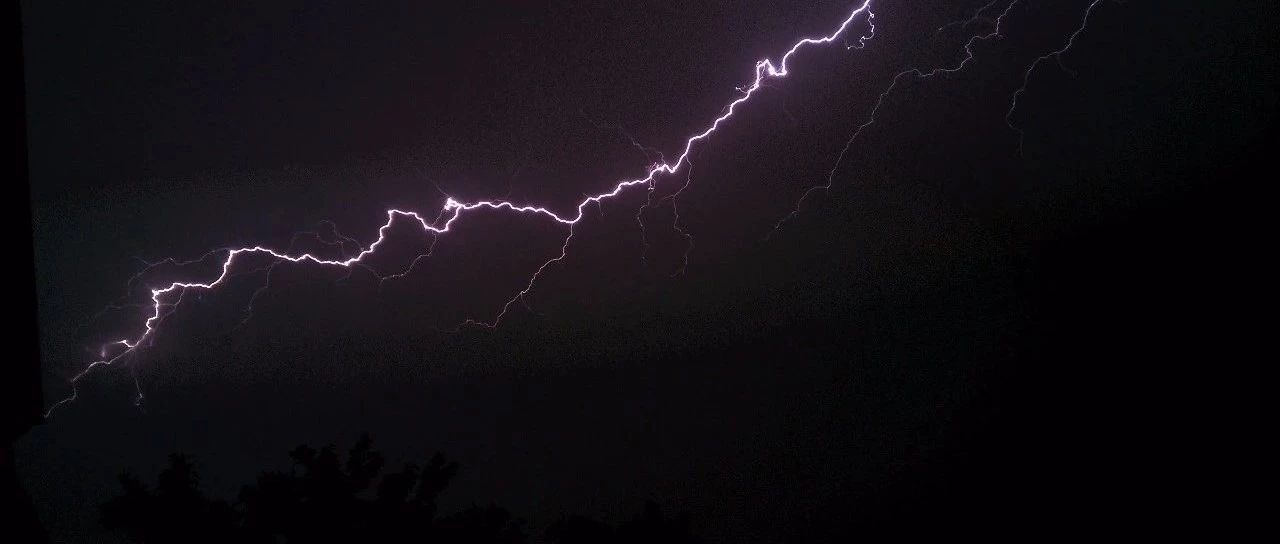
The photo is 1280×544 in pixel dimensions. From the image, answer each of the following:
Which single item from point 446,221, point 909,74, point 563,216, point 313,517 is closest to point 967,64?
point 909,74

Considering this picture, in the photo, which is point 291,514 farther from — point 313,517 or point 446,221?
point 446,221

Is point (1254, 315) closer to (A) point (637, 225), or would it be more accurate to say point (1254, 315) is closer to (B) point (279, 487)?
(A) point (637, 225)

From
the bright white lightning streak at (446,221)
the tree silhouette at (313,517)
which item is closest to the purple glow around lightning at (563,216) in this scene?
the bright white lightning streak at (446,221)

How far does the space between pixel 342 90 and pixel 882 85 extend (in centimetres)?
318

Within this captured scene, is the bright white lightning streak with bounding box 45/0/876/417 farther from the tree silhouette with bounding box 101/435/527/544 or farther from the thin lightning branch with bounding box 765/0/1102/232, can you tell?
the tree silhouette with bounding box 101/435/527/544

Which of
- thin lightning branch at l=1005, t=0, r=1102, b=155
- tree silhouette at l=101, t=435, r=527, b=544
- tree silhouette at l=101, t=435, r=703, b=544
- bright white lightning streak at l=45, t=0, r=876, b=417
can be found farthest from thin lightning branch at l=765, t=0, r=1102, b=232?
tree silhouette at l=101, t=435, r=527, b=544

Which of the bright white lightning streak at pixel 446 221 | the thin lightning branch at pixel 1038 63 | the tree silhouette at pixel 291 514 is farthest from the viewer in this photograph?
the bright white lightning streak at pixel 446 221

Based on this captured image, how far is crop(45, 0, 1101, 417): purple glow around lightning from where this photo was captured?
11.6 feet

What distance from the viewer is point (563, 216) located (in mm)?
3789

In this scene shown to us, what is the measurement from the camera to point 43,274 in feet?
12.3

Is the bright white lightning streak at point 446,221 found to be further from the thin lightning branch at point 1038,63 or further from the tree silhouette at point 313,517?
the tree silhouette at point 313,517

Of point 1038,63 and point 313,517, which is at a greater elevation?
point 1038,63

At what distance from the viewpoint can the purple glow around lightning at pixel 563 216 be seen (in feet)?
11.6

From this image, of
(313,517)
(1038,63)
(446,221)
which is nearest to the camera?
(313,517)
